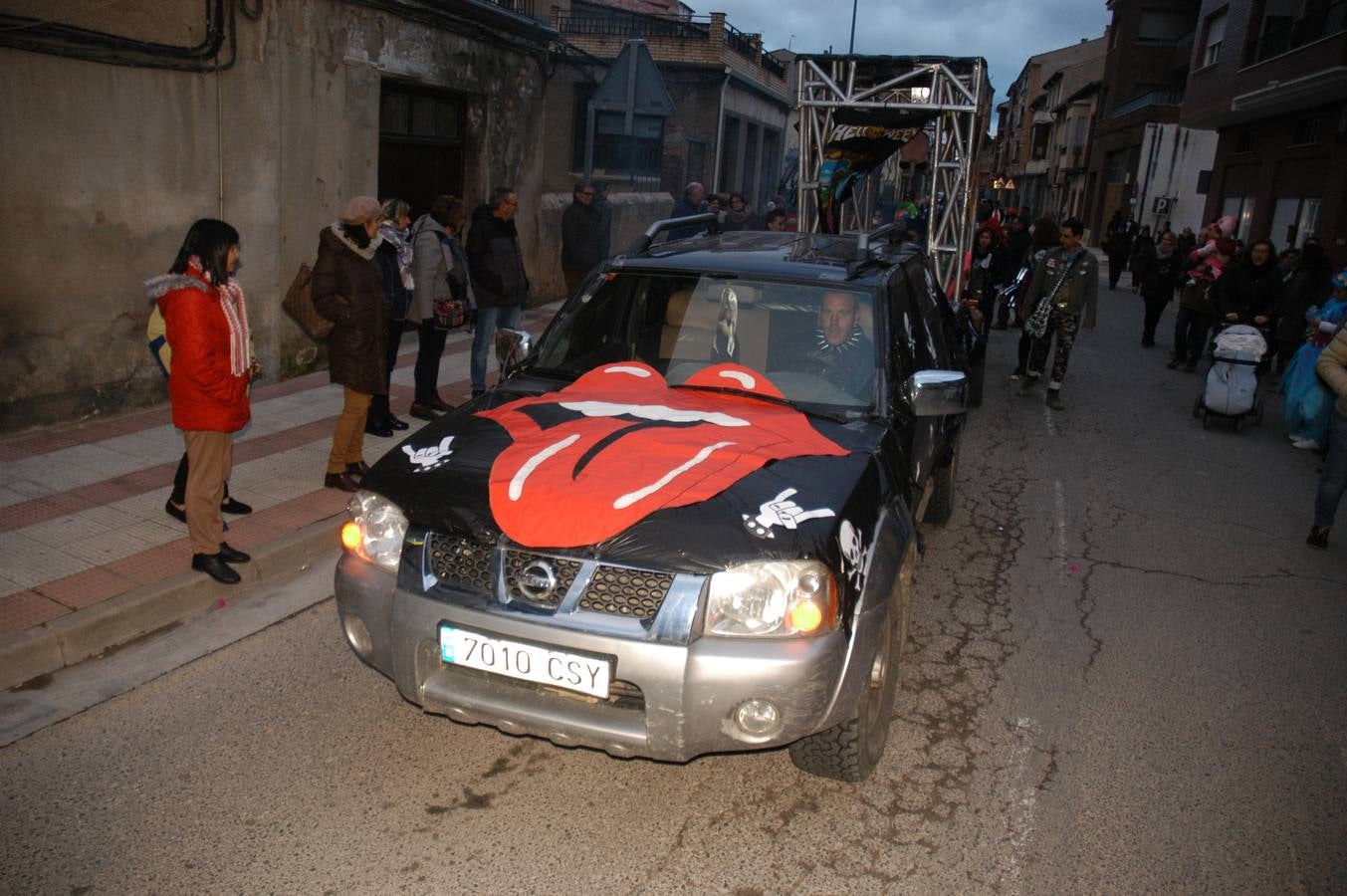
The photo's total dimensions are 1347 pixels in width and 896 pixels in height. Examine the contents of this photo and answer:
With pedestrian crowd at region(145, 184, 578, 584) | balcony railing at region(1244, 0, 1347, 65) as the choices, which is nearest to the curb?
pedestrian crowd at region(145, 184, 578, 584)

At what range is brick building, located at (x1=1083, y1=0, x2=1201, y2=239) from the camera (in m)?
42.7

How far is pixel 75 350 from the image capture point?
736 cm

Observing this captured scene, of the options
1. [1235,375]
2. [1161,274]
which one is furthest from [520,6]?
[1161,274]

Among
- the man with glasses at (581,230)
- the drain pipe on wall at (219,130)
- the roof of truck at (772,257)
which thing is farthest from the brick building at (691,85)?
the roof of truck at (772,257)

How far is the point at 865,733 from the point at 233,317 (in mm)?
3499

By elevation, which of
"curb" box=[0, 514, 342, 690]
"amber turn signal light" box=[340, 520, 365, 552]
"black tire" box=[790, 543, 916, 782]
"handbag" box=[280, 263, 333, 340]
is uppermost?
"handbag" box=[280, 263, 333, 340]

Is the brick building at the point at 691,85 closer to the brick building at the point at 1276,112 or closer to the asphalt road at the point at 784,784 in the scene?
the brick building at the point at 1276,112

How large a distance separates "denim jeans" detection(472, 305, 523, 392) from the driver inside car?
184 inches

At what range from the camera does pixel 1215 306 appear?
1195 centimetres

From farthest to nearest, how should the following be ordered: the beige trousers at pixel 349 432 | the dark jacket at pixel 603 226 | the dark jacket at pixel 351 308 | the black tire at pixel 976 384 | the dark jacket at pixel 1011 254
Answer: the dark jacket at pixel 1011 254
the dark jacket at pixel 603 226
the black tire at pixel 976 384
the beige trousers at pixel 349 432
the dark jacket at pixel 351 308

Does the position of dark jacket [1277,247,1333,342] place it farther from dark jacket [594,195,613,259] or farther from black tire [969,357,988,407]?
dark jacket [594,195,613,259]

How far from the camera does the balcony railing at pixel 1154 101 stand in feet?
137

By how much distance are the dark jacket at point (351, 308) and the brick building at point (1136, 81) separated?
134ft

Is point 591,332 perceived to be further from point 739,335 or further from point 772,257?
point 772,257
